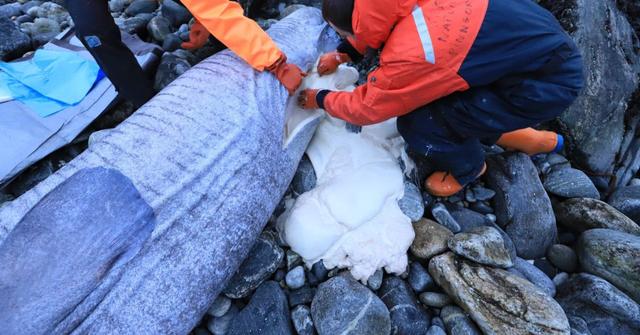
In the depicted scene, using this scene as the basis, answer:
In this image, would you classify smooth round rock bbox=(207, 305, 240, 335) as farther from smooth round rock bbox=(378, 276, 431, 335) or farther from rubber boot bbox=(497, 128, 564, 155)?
rubber boot bbox=(497, 128, 564, 155)

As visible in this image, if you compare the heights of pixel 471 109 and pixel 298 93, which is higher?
pixel 471 109

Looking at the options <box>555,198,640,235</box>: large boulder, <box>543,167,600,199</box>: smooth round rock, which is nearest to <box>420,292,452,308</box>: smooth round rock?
<box>555,198,640,235</box>: large boulder

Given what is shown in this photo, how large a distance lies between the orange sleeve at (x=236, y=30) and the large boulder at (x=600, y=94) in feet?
7.79

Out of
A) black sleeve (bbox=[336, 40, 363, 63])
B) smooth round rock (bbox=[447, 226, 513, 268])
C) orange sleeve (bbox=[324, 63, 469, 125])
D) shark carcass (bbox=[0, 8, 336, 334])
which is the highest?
orange sleeve (bbox=[324, 63, 469, 125])

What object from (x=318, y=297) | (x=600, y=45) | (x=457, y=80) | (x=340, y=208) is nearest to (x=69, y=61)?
(x=340, y=208)

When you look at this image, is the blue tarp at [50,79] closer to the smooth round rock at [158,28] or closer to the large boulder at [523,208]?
the smooth round rock at [158,28]

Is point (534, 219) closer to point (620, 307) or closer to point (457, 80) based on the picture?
point (620, 307)

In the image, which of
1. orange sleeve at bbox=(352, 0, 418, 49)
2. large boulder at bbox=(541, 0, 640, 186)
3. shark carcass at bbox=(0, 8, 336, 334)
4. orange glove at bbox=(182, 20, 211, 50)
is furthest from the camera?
orange glove at bbox=(182, 20, 211, 50)

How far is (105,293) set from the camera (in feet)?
5.38

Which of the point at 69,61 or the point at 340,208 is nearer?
the point at 340,208

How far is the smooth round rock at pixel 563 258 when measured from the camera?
2.58 m

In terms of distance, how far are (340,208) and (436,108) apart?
81 cm

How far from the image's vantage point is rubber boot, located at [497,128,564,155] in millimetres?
2887

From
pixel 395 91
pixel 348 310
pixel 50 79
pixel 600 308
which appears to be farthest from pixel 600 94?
pixel 50 79
